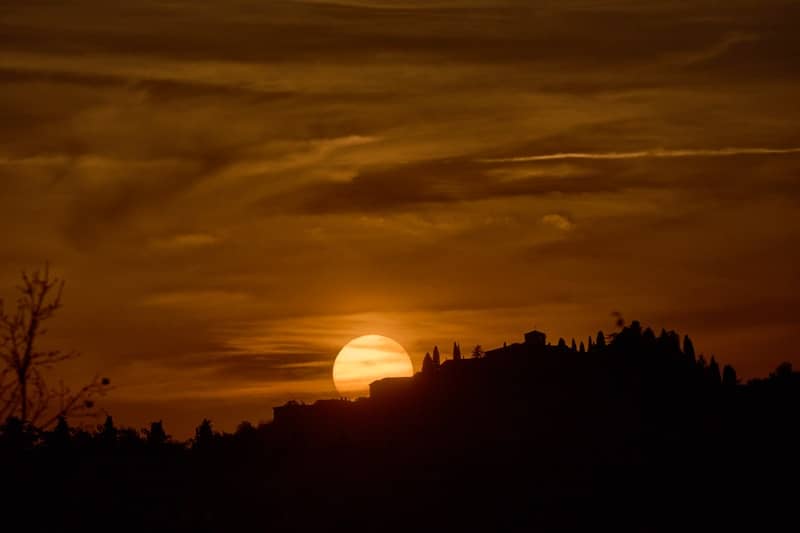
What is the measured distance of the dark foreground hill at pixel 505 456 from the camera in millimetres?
104375

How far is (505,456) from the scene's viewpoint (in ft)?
436

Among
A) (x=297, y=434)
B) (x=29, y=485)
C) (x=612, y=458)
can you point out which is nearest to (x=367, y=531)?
(x=612, y=458)

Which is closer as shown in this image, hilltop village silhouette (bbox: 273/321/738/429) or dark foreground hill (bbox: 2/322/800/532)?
dark foreground hill (bbox: 2/322/800/532)

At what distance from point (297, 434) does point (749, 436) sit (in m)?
58.5

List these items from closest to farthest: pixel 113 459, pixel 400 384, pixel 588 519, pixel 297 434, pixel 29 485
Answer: pixel 29 485
pixel 113 459
pixel 588 519
pixel 297 434
pixel 400 384

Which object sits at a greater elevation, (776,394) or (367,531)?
(776,394)

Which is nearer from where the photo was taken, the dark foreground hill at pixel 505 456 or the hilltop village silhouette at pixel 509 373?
the dark foreground hill at pixel 505 456

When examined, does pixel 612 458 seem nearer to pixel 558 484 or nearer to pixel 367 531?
pixel 558 484

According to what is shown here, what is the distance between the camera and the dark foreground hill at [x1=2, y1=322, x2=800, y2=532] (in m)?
104

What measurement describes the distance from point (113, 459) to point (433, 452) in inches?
2054

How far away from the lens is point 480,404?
530 ft

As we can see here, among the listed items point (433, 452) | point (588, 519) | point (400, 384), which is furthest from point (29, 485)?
point (400, 384)

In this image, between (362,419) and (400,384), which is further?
(400,384)

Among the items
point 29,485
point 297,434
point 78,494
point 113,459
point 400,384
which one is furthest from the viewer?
point 400,384
